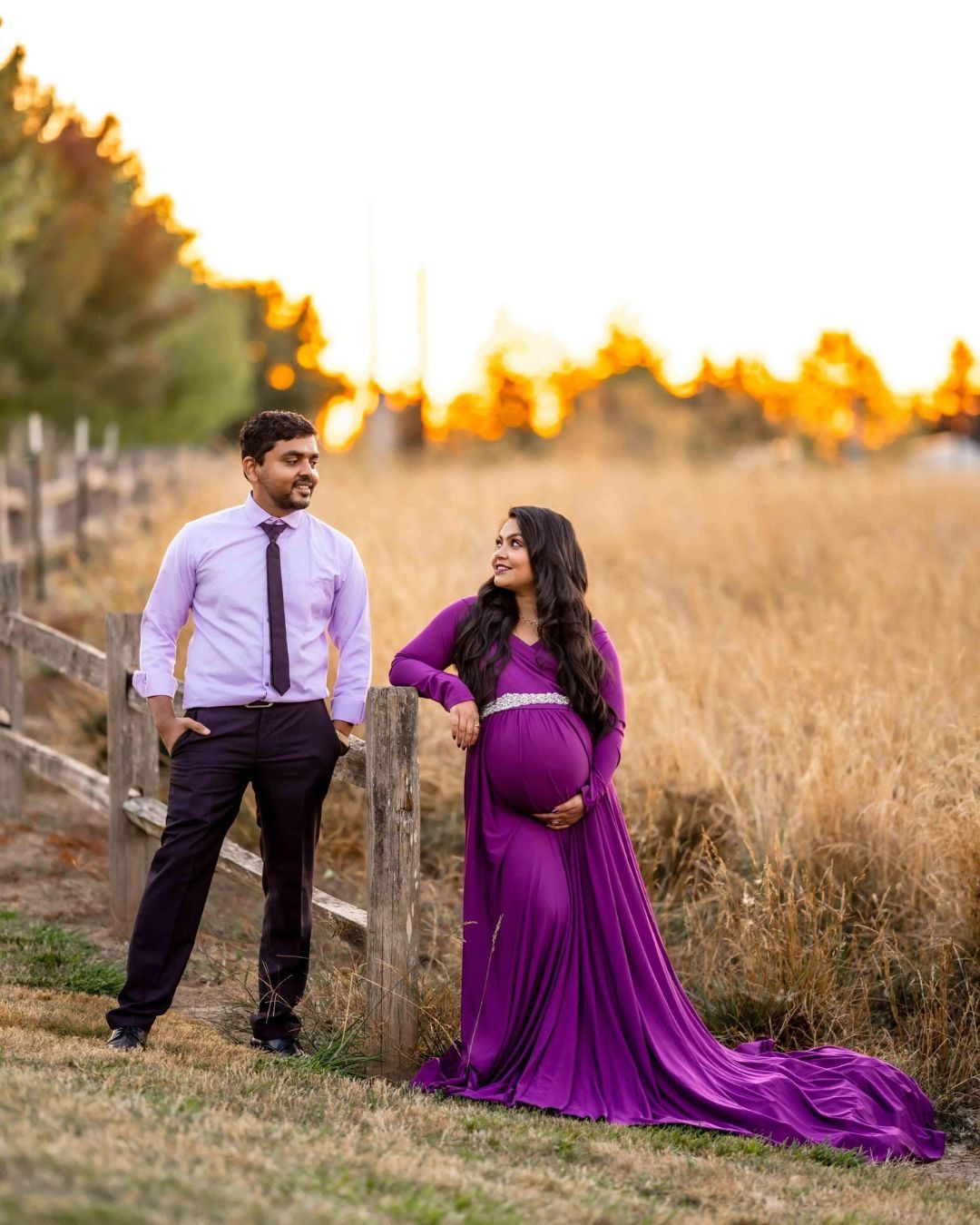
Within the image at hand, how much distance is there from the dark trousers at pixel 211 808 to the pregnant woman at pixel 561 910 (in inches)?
16.0

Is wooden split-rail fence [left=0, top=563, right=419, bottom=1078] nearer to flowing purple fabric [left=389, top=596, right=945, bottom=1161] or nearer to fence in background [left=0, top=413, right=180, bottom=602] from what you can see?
flowing purple fabric [left=389, top=596, right=945, bottom=1161]

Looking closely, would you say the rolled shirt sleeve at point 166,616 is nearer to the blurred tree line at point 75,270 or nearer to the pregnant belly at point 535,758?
the pregnant belly at point 535,758

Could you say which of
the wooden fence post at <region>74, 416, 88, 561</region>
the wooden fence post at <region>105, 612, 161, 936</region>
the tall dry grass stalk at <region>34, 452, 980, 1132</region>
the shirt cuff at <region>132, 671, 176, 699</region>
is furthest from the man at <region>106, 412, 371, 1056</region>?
the wooden fence post at <region>74, 416, 88, 561</region>

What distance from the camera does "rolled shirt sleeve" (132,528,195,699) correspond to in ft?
15.6

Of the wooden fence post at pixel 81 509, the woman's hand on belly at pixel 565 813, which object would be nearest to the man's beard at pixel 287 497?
the woman's hand on belly at pixel 565 813

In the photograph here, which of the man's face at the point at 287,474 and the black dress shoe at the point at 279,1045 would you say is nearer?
the man's face at the point at 287,474

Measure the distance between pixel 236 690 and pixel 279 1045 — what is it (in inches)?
47.4

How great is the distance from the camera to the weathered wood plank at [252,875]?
196 inches

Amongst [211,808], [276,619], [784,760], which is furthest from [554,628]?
[784,760]

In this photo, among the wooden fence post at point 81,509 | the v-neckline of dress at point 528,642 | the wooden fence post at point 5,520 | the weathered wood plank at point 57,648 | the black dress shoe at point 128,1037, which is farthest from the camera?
the wooden fence post at point 81,509

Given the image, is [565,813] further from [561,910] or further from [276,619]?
[276,619]

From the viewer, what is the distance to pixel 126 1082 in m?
3.97

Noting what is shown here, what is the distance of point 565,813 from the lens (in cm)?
474

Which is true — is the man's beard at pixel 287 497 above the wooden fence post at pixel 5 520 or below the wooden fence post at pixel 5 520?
below
